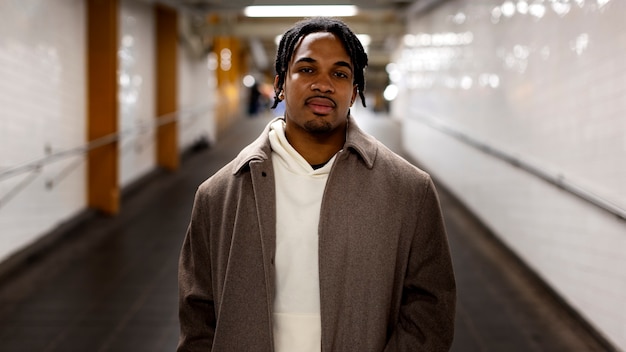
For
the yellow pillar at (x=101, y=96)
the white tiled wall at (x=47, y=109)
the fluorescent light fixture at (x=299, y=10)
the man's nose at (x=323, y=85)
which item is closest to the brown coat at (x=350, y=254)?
the man's nose at (x=323, y=85)

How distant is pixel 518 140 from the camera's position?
5.98 metres

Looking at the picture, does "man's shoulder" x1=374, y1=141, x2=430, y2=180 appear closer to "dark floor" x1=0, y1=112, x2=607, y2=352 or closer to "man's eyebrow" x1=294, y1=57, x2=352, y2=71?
"man's eyebrow" x1=294, y1=57, x2=352, y2=71

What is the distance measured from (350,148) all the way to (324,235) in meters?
0.20

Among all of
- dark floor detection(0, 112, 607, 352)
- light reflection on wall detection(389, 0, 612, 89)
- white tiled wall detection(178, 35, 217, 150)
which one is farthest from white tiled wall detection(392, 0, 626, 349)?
white tiled wall detection(178, 35, 217, 150)

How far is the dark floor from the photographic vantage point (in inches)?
168

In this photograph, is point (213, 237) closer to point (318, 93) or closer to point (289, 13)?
point (318, 93)

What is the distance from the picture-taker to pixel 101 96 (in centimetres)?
775

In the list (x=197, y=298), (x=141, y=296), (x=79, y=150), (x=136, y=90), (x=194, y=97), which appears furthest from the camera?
(x=194, y=97)

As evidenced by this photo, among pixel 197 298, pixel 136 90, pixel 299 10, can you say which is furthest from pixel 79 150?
pixel 197 298

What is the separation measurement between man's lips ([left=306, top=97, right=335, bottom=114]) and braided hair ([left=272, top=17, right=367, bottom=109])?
121 mm

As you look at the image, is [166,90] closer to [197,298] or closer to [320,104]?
[197,298]

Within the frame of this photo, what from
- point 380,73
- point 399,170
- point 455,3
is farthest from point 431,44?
point 380,73

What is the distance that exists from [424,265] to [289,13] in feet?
31.2

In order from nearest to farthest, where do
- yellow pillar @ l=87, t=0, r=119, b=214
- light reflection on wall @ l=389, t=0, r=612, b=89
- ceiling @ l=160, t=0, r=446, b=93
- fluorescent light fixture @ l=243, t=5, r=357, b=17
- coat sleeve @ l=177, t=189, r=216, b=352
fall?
coat sleeve @ l=177, t=189, r=216, b=352, light reflection on wall @ l=389, t=0, r=612, b=89, yellow pillar @ l=87, t=0, r=119, b=214, ceiling @ l=160, t=0, r=446, b=93, fluorescent light fixture @ l=243, t=5, r=357, b=17
